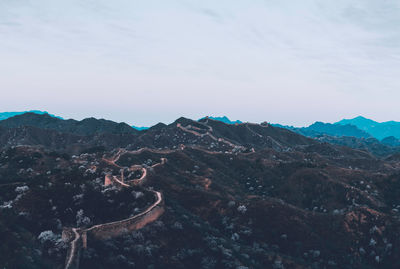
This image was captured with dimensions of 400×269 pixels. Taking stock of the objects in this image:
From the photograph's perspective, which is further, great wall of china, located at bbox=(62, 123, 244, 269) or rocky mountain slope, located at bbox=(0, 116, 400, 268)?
rocky mountain slope, located at bbox=(0, 116, 400, 268)

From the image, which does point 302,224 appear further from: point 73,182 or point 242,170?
point 242,170

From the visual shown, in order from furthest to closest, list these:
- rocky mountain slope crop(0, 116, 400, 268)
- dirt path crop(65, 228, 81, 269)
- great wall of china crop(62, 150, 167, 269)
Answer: rocky mountain slope crop(0, 116, 400, 268) → great wall of china crop(62, 150, 167, 269) → dirt path crop(65, 228, 81, 269)

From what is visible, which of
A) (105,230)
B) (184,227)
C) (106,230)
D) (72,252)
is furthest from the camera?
(184,227)

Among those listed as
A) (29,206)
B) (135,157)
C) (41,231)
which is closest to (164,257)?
(41,231)

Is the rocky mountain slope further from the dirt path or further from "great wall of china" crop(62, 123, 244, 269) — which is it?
the dirt path

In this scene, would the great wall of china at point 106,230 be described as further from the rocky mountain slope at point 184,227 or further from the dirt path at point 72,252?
the rocky mountain slope at point 184,227

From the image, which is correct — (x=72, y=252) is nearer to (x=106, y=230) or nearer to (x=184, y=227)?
(x=106, y=230)

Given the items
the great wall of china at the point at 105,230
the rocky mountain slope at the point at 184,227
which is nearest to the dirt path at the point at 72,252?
the great wall of china at the point at 105,230

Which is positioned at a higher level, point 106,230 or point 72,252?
point 106,230

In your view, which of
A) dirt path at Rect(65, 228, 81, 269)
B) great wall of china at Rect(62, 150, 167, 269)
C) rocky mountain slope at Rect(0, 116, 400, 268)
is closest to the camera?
dirt path at Rect(65, 228, 81, 269)

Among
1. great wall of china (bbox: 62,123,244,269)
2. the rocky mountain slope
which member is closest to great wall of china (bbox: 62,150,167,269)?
great wall of china (bbox: 62,123,244,269)

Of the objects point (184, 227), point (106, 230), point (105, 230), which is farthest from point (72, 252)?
point (184, 227)
